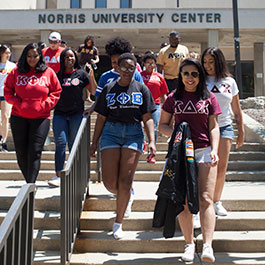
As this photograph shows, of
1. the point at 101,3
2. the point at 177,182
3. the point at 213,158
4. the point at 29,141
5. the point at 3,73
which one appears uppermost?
the point at 101,3

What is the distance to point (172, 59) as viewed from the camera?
9359 millimetres

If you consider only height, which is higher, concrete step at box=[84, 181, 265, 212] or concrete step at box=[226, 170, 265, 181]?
concrete step at box=[226, 170, 265, 181]

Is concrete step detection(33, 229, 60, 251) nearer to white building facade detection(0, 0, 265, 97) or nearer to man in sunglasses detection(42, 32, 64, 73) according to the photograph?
man in sunglasses detection(42, 32, 64, 73)

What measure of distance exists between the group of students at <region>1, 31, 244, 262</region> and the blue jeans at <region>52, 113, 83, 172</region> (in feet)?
0.05

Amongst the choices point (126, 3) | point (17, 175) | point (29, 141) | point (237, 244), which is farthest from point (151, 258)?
point (126, 3)

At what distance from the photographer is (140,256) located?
15.6 ft

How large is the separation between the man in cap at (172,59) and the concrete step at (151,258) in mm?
5103

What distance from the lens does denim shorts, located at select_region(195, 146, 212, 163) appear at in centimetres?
436

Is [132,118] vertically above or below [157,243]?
above

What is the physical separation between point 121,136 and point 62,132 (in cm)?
156

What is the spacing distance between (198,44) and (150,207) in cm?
2194

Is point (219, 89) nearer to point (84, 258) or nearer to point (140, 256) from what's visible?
point (140, 256)

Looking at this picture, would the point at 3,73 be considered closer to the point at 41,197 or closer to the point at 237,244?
the point at 41,197

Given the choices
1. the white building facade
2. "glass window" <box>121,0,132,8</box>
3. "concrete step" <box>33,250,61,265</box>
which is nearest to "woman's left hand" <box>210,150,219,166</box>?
"concrete step" <box>33,250,61,265</box>
